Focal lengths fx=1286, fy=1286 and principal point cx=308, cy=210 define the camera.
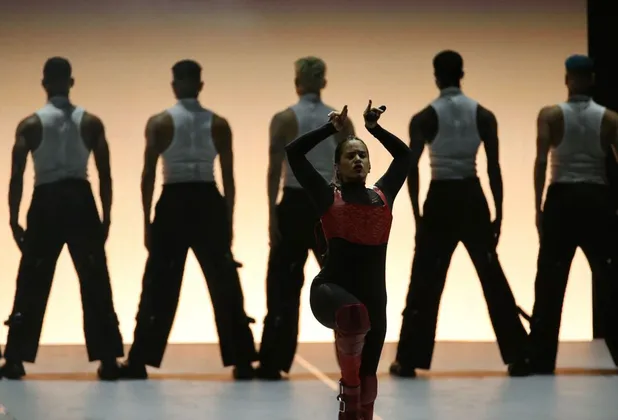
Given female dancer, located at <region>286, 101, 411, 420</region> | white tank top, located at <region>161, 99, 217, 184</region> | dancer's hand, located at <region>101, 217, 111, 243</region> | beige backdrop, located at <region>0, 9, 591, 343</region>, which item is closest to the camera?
female dancer, located at <region>286, 101, 411, 420</region>

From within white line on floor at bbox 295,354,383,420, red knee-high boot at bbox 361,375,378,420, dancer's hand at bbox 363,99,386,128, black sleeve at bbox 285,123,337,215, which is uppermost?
dancer's hand at bbox 363,99,386,128

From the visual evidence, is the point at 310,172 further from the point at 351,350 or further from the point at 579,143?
the point at 579,143

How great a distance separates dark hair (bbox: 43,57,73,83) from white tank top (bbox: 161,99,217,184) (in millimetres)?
764

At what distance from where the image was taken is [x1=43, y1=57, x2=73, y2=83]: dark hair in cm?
857

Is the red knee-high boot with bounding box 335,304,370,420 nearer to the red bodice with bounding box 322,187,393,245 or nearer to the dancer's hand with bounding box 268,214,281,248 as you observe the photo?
the red bodice with bounding box 322,187,393,245

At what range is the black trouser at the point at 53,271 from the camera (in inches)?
332

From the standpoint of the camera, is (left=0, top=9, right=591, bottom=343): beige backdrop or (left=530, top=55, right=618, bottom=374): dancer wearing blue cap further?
(left=0, top=9, right=591, bottom=343): beige backdrop

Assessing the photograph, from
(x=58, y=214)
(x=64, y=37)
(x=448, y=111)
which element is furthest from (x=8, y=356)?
(x=448, y=111)

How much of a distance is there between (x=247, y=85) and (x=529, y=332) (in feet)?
8.70

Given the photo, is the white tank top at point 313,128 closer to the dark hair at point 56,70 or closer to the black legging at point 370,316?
the dark hair at point 56,70

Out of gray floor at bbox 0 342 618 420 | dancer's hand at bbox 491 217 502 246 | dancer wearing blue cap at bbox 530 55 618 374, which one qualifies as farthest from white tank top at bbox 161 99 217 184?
dancer wearing blue cap at bbox 530 55 618 374

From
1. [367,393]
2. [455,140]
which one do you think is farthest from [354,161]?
[455,140]

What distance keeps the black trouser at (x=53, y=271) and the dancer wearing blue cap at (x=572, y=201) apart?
9.33 ft

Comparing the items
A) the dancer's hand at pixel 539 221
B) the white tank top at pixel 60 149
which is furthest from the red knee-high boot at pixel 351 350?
the white tank top at pixel 60 149
